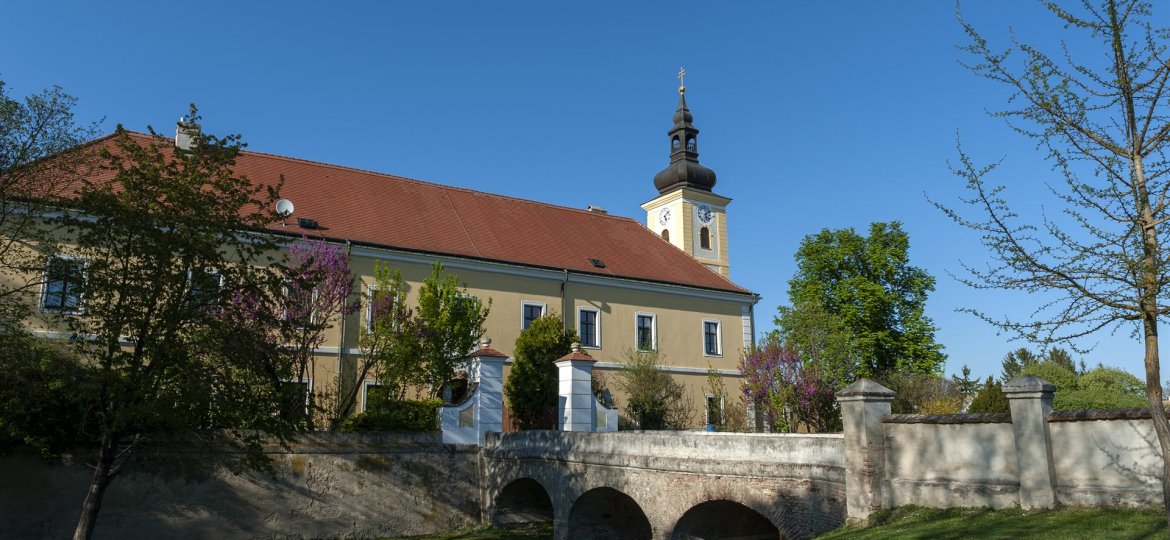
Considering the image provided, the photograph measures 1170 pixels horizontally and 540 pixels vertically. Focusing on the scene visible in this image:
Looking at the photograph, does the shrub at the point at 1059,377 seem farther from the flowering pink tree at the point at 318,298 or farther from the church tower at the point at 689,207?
the flowering pink tree at the point at 318,298

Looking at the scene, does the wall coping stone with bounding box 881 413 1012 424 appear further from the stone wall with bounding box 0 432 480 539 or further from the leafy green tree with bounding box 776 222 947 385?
the leafy green tree with bounding box 776 222 947 385

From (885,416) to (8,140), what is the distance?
47.4ft

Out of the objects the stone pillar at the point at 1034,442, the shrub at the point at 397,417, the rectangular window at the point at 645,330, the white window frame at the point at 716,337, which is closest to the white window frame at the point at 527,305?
the rectangular window at the point at 645,330

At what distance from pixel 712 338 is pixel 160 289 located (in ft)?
69.9

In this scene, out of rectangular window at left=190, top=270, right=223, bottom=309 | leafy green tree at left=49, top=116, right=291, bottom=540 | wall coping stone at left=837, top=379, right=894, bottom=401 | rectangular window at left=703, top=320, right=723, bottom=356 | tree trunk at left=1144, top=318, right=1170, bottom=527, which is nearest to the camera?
tree trunk at left=1144, top=318, right=1170, bottom=527

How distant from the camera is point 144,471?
54.5 ft

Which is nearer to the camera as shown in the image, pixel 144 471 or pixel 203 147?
pixel 203 147

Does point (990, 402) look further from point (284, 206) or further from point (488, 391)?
point (284, 206)

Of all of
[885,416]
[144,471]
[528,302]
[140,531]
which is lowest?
[140,531]

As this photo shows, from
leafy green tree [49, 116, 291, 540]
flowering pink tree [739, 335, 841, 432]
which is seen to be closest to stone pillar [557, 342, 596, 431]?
flowering pink tree [739, 335, 841, 432]

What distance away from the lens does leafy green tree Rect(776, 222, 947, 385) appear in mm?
31453

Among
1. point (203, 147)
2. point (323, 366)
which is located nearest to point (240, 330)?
point (203, 147)

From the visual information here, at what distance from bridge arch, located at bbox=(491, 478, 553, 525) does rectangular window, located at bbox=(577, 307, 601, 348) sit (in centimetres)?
772

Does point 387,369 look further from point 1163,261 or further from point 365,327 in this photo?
point 1163,261
